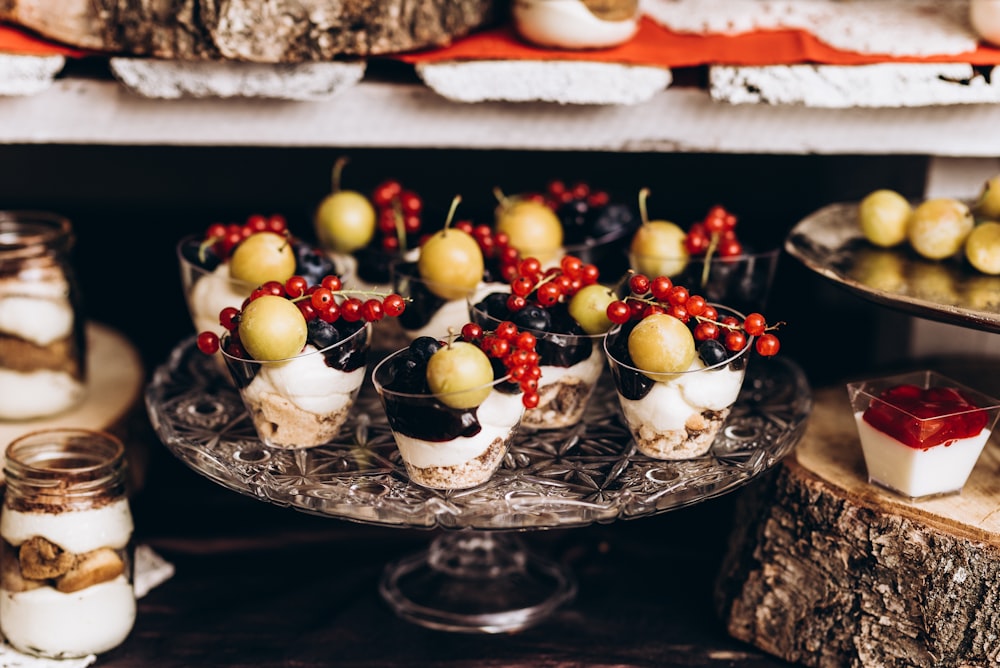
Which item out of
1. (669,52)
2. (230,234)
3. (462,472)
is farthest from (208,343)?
(669,52)

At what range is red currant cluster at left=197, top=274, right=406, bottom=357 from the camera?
120cm

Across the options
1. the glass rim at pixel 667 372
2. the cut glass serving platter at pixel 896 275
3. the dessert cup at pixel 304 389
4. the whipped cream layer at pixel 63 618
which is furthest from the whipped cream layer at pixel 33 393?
the cut glass serving platter at pixel 896 275

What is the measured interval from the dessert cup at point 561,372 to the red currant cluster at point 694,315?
56mm

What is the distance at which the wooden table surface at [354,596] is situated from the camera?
4.48 feet

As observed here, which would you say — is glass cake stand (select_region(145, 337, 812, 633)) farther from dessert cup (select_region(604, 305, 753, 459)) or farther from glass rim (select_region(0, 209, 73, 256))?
glass rim (select_region(0, 209, 73, 256))

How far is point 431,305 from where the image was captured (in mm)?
1347

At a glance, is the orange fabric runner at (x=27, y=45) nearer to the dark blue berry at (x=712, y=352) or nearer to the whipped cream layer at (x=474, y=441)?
the whipped cream layer at (x=474, y=441)

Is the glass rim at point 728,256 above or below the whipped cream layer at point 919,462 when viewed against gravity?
above

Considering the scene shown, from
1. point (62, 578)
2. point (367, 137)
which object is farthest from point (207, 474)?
point (367, 137)

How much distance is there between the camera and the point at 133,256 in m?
2.00

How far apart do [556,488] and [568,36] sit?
591mm

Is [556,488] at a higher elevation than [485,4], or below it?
below

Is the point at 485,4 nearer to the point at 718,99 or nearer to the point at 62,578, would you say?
the point at 718,99

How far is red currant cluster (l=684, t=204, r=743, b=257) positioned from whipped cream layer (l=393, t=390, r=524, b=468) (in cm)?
37
